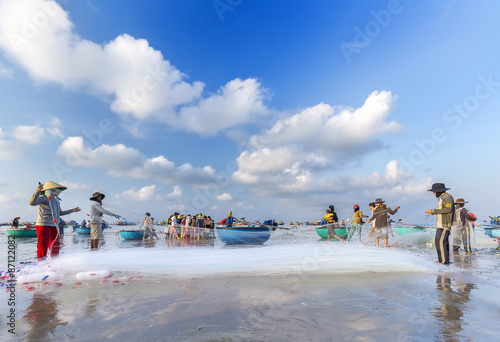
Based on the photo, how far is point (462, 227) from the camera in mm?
13719

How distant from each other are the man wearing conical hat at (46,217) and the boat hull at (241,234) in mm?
12082

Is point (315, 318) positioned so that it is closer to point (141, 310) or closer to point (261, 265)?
point (141, 310)

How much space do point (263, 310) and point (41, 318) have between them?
3.16 metres

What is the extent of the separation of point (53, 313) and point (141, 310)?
50.7 inches

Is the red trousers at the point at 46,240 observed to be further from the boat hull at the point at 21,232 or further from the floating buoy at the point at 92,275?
the boat hull at the point at 21,232

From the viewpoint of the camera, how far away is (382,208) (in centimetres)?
1355

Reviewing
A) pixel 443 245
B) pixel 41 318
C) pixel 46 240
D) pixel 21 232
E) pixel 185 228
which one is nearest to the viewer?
pixel 41 318

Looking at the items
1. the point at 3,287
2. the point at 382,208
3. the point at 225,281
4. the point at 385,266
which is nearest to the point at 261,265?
the point at 225,281

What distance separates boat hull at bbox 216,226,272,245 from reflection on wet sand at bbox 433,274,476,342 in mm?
13945

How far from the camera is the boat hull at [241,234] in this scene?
1947 cm

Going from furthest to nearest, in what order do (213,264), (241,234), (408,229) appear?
(408,229) < (241,234) < (213,264)

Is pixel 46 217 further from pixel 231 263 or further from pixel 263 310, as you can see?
pixel 263 310

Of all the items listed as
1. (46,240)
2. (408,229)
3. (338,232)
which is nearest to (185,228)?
(338,232)

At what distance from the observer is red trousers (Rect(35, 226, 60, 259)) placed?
8.06 m
